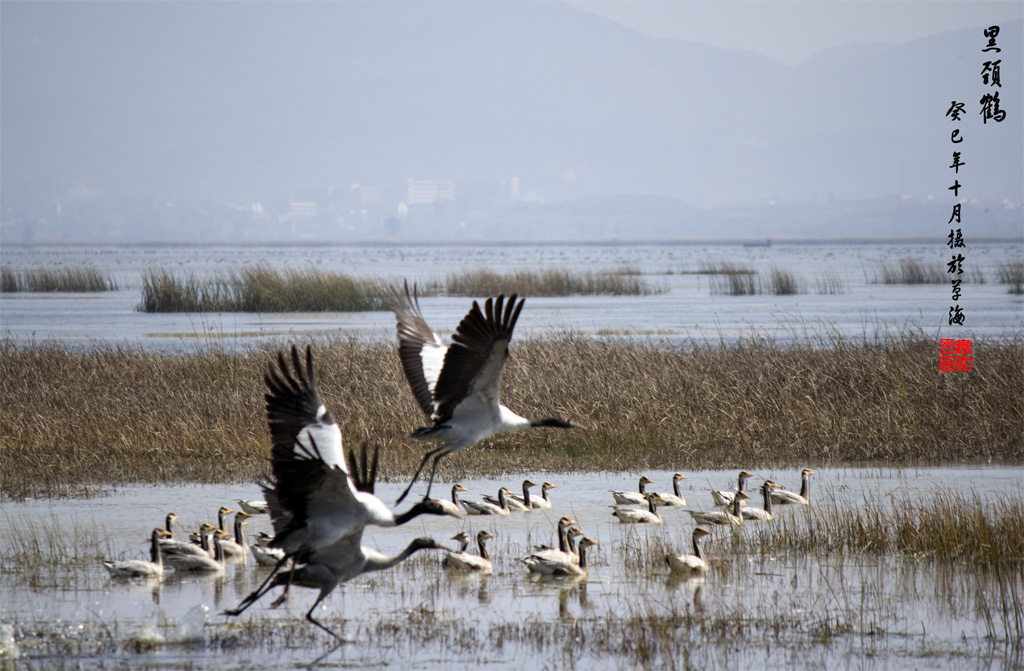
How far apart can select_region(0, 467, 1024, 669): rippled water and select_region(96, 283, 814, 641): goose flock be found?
0.48ft

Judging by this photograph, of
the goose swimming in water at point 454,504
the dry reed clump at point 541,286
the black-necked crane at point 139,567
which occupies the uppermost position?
the dry reed clump at point 541,286

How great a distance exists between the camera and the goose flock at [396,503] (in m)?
5.96

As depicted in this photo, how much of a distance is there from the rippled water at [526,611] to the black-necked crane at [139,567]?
0.26ft

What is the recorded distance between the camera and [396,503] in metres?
6.10

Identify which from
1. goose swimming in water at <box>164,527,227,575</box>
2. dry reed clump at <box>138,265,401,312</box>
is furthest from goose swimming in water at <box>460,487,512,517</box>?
dry reed clump at <box>138,265,401,312</box>

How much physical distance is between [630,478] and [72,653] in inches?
248

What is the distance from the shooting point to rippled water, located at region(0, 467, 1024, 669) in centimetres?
588

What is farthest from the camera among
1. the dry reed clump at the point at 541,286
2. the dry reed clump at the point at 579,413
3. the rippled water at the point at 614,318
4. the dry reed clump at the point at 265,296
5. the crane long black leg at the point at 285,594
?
the dry reed clump at the point at 541,286

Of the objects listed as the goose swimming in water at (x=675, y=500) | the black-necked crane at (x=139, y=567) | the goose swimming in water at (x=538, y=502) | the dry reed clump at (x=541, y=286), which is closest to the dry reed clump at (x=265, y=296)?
the dry reed clump at (x=541, y=286)

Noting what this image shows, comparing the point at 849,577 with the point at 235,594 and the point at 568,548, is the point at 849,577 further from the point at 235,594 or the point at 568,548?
the point at 235,594

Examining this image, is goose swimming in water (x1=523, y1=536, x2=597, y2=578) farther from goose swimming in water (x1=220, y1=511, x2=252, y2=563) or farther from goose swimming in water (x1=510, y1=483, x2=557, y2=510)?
goose swimming in water (x1=220, y1=511, x2=252, y2=563)

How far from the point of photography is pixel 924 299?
110ft

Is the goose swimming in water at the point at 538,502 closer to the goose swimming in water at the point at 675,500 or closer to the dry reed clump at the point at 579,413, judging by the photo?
the goose swimming in water at the point at 675,500

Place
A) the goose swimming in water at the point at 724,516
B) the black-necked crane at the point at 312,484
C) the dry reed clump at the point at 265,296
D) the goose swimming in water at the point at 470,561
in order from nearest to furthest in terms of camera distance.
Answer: the black-necked crane at the point at 312,484
the goose swimming in water at the point at 470,561
the goose swimming in water at the point at 724,516
the dry reed clump at the point at 265,296
